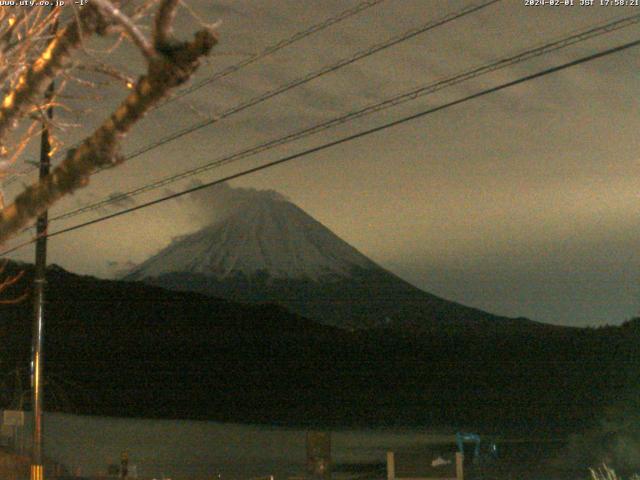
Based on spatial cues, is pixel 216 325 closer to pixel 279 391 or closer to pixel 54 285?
pixel 279 391

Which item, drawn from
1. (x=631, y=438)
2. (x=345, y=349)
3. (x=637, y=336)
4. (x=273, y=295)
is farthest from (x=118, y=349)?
(x=273, y=295)

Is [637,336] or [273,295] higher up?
[273,295]

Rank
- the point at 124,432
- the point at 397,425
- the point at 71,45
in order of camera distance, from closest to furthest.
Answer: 1. the point at 71,45
2. the point at 124,432
3. the point at 397,425

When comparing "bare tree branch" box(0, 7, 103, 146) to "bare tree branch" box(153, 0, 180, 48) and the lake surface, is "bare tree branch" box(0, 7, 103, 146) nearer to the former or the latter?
"bare tree branch" box(153, 0, 180, 48)

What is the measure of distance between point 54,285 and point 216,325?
4545cm

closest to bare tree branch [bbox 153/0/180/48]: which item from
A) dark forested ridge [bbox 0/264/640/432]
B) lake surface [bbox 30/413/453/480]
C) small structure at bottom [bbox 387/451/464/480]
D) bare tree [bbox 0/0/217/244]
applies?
bare tree [bbox 0/0/217/244]

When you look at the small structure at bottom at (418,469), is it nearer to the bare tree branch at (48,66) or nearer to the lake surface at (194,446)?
the bare tree branch at (48,66)

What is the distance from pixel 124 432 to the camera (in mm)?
55500

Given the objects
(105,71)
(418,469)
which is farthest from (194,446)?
(105,71)

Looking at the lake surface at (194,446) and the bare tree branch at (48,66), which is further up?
the bare tree branch at (48,66)

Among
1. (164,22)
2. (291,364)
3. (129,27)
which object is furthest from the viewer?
(291,364)

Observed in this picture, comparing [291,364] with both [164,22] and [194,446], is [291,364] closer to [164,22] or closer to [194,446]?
[194,446]

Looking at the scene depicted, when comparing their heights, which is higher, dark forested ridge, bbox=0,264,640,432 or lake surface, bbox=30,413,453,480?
dark forested ridge, bbox=0,264,640,432

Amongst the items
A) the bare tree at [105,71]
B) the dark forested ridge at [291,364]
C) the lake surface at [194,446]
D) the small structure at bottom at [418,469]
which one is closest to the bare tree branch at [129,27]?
the bare tree at [105,71]
